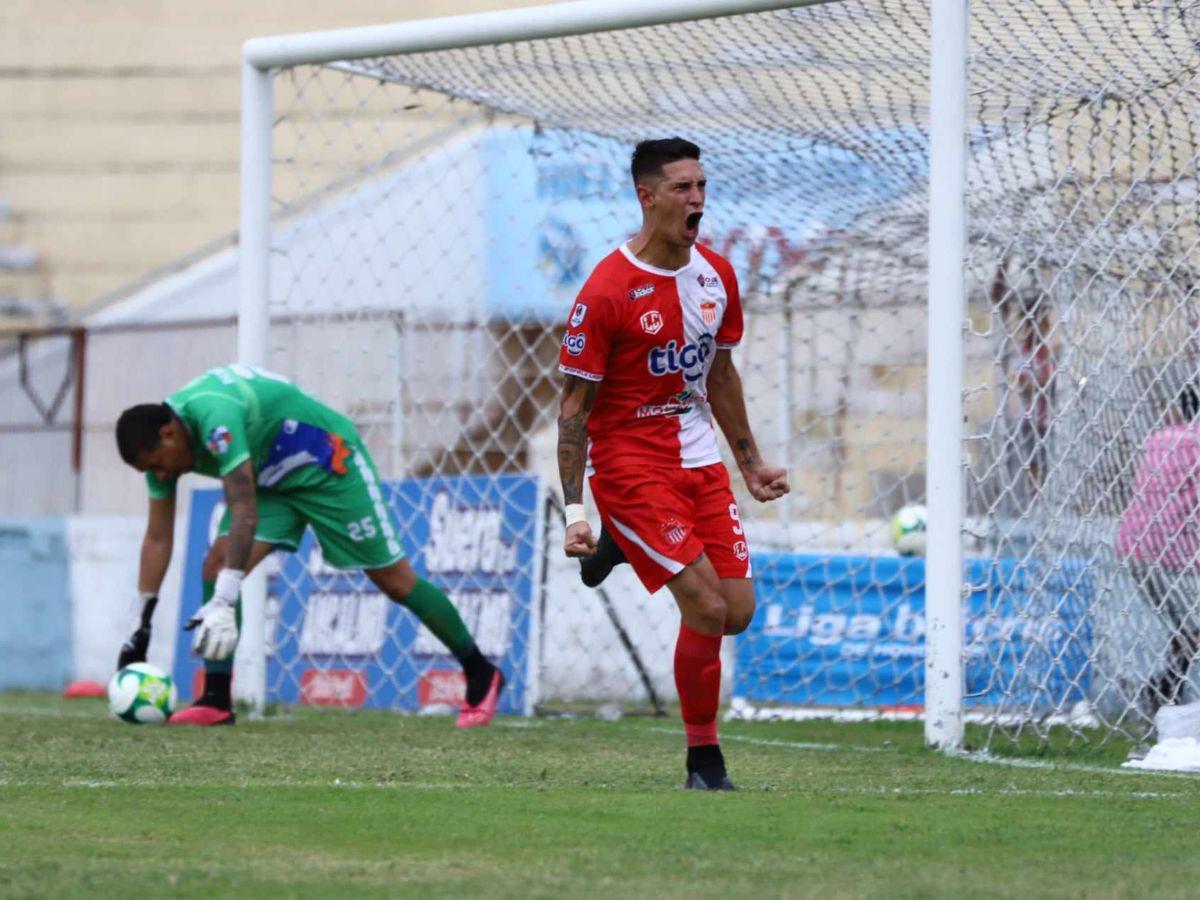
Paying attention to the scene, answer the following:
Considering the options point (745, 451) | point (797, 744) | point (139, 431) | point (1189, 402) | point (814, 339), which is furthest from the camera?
point (814, 339)

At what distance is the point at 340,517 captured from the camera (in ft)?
26.9

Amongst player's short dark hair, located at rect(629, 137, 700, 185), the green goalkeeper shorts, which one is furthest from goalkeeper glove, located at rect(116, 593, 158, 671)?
player's short dark hair, located at rect(629, 137, 700, 185)

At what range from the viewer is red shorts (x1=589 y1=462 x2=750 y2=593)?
5.32m

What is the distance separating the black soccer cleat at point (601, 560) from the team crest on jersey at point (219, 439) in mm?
2530

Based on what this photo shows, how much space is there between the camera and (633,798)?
5.10 meters

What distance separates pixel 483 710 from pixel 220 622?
53.7 inches

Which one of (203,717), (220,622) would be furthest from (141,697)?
(220,622)

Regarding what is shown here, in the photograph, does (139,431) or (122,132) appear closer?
(139,431)

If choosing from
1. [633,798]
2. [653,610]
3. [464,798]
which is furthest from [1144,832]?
[653,610]

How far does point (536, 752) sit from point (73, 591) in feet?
21.3

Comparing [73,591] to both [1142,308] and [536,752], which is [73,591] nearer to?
[536,752]

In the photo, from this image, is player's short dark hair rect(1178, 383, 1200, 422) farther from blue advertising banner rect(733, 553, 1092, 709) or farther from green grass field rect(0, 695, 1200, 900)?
blue advertising banner rect(733, 553, 1092, 709)

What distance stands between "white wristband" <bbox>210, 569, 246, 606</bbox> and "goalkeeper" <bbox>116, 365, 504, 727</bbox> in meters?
0.05

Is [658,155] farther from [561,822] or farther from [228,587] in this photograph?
[228,587]
